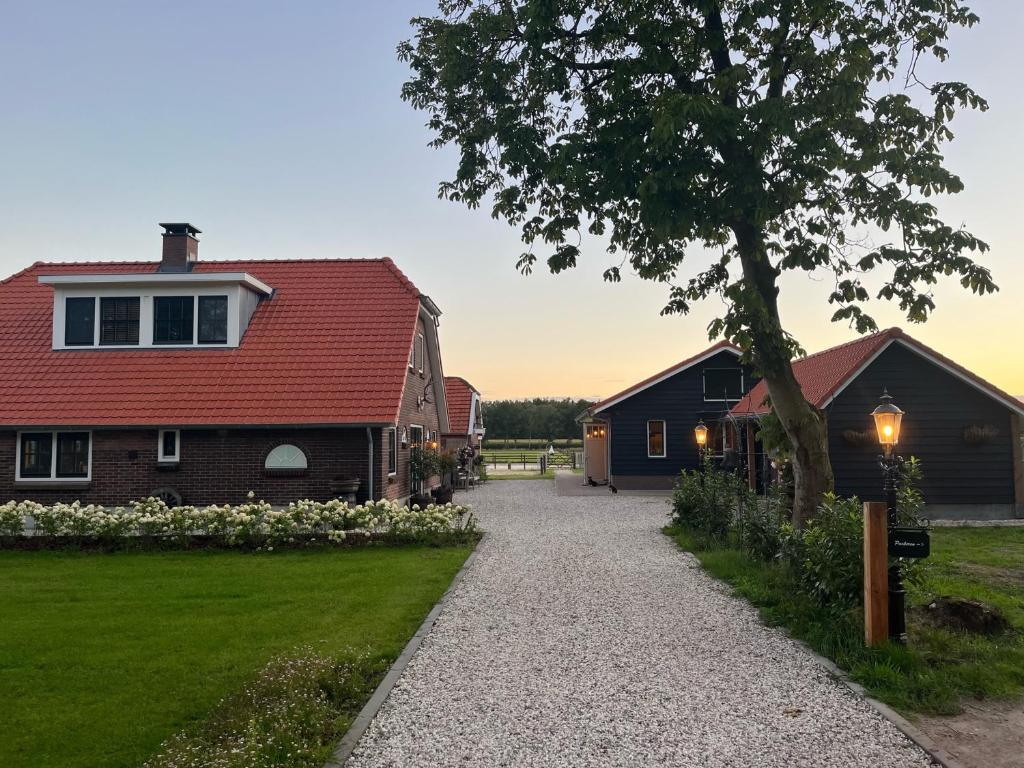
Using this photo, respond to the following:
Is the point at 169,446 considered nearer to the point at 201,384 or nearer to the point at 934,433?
the point at 201,384

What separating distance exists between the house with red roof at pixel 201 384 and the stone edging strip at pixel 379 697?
8240 millimetres

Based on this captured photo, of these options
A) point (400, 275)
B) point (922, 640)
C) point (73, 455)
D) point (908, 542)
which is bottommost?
point (922, 640)

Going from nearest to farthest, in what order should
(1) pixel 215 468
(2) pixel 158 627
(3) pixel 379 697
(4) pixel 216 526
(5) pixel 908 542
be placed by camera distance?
1. (3) pixel 379 697
2. (5) pixel 908 542
3. (2) pixel 158 627
4. (4) pixel 216 526
5. (1) pixel 215 468

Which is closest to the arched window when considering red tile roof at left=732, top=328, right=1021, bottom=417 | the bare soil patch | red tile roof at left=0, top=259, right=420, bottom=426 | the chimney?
Answer: red tile roof at left=0, top=259, right=420, bottom=426

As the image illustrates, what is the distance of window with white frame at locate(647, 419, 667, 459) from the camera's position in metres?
25.7

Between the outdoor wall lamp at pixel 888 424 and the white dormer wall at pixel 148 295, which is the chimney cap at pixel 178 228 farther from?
the outdoor wall lamp at pixel 888 424

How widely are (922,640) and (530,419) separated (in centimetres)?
7770

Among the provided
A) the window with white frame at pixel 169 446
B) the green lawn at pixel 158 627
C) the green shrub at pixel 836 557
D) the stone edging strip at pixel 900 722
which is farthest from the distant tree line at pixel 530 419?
the stone edging strip at pixel 900 722

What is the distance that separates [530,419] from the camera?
277 feet

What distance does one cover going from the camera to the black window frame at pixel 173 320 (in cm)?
1823

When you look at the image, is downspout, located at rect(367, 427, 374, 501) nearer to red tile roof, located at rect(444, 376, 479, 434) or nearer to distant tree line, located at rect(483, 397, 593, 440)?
red tile roof, located at rect(444, 376, 479, 434)

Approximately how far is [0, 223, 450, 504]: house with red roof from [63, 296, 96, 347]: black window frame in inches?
1.1

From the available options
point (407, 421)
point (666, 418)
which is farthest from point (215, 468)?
point (666, 418)

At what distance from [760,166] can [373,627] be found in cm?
694
